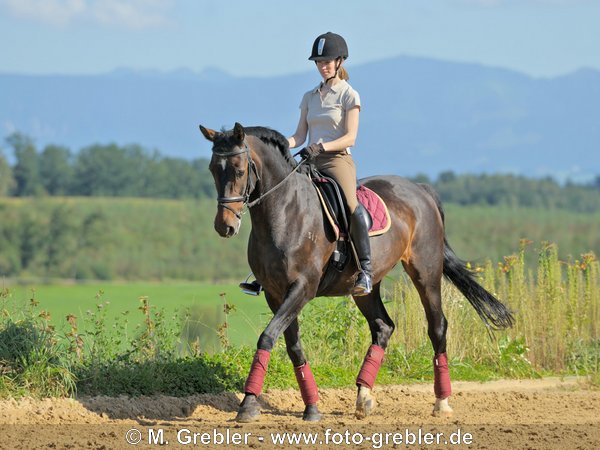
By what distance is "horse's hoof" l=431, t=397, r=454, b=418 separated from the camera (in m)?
9.37

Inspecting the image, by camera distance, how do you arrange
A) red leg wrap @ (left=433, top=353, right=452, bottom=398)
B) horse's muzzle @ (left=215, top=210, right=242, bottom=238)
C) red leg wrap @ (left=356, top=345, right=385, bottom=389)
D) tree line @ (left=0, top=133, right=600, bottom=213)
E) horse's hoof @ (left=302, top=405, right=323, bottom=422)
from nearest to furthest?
horse's muzzle @ (left=215, top=210, right=242, bottom=238)
horse's hoof @ (left=302, top=405, right=323, bottom=422)
red leg wrap @ (left=356, top=345, right=385, bottom=389)
red leg wrap @ (left=433, top=353, right=452, bottom=398)
tree line @ (left=0, top=133, right=600, bottom=213)

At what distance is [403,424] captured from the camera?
28.3 feet

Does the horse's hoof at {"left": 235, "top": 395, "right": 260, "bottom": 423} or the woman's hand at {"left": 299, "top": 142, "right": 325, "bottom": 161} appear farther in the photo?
the woman's hand at {"left": 299, "top": 142, "right": 325, "bottom": 161}

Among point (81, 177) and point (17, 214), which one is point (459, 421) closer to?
point (17, 214)

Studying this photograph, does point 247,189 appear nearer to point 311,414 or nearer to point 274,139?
point 274,139

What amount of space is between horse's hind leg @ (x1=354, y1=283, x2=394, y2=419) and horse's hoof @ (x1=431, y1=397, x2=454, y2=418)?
568mm

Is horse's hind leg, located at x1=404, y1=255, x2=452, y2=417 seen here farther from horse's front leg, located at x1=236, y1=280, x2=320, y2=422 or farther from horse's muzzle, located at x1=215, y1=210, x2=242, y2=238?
horse's muzzle, located at x1=215, y1=210, x2=242, y2=238

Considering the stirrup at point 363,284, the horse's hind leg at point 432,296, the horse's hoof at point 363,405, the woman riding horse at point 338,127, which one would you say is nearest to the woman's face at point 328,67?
the woman riding horse at point 338,127

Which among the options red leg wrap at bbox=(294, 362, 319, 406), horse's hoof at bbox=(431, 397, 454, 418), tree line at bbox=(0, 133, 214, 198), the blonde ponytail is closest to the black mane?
the blonde ponytail

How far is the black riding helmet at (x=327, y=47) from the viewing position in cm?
887

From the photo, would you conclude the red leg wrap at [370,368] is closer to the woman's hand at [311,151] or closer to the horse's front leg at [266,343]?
the horse's front leg at [266,343]

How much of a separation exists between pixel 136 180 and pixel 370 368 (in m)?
62.7

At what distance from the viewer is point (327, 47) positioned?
8875mm

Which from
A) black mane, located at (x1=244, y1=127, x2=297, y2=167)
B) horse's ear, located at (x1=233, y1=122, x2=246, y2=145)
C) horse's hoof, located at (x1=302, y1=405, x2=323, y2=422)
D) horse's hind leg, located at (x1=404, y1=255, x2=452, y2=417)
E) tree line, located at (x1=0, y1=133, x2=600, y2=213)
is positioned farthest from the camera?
tree line, located at (x1=0, y1=133, x2=600, y2=213)
